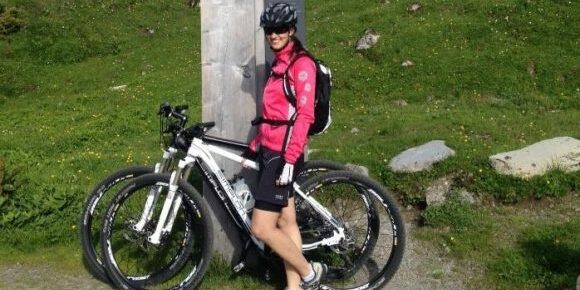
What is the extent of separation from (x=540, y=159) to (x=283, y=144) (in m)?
4.30

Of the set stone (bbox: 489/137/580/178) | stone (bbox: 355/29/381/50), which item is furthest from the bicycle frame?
stone (bbox: 355/29/381/50)

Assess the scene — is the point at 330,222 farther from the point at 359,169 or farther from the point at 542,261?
the point at 359,169

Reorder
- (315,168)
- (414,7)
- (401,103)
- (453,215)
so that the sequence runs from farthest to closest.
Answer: (414,7) < (401,103) < (453,215) < (315,168)

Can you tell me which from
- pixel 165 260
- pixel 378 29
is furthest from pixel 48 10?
pixel 165 260

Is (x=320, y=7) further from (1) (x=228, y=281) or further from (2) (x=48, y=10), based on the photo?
(1) (x=228, y=281)

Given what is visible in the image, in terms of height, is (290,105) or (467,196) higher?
(290,105)

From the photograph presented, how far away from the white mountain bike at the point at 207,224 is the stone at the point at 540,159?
2562mm

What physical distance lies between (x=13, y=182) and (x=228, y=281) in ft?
11.3

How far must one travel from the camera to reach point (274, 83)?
5.68 m

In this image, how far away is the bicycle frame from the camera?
6051 millimetres

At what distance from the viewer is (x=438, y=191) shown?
26.8 ft

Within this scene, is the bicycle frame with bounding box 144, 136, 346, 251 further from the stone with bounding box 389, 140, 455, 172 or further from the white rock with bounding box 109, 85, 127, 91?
the white rock with bounding box 109, 85, 127, 91

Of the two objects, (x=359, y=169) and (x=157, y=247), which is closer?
(x=157, y=247)

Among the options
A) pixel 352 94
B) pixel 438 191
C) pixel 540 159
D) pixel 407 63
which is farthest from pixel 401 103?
pixel 438 191
